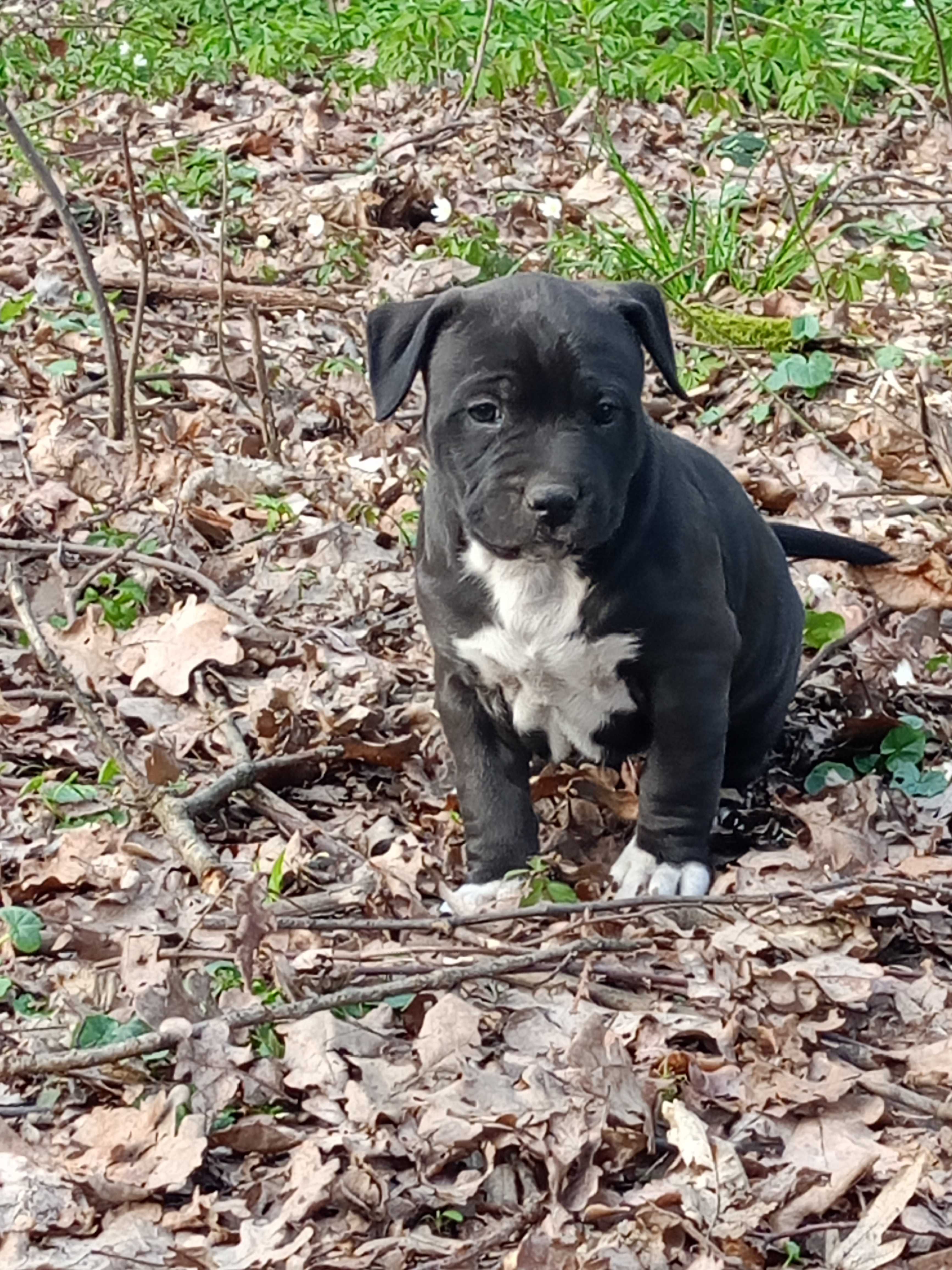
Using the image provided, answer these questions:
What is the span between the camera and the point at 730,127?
9977 millimetres

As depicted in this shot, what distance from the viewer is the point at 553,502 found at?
3820 millimetres

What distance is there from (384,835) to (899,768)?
1.50 meters

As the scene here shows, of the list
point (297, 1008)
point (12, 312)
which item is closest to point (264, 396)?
point (12, 312)

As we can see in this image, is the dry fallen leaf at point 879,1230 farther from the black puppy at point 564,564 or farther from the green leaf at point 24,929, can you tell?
the green leaf at point 24,929

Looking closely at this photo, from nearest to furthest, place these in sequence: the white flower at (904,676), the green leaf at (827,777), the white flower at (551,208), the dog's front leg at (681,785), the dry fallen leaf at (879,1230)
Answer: the dry fallen leaf at (879,1230) < the dog's front leg at (681,785) < the green leaf at (827,777) < the white flower at (904,676) < the white flower at (551,208)

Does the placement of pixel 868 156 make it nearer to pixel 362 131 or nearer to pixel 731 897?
pixel 362 131

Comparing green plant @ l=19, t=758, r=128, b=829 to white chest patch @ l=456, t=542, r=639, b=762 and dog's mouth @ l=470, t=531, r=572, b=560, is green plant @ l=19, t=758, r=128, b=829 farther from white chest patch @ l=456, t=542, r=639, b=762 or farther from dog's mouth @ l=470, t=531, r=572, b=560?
dog's mouth @ l=470, t=531, r=572, b=560

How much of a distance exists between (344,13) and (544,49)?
2297 millimetres

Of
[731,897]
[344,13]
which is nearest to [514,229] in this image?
[344,13]

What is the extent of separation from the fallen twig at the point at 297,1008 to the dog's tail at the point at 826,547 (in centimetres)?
188

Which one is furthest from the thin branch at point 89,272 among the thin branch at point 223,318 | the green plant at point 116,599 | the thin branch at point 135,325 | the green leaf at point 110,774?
the green leaf at point 110,774

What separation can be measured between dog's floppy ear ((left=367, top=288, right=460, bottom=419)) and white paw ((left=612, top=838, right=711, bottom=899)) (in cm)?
132

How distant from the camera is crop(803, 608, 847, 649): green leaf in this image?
566 cm

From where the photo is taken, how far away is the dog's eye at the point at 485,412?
13.2ft
